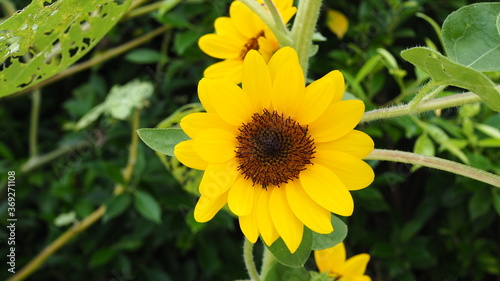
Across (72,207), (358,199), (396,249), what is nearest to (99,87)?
(72,207)

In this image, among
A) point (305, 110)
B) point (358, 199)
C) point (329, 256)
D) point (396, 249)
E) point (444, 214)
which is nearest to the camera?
point (305, 110)

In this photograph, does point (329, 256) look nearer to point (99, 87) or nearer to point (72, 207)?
point (72, 207)

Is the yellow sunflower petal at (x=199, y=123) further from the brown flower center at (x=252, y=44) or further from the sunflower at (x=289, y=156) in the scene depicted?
the brown flower center at (x=252, y=44)

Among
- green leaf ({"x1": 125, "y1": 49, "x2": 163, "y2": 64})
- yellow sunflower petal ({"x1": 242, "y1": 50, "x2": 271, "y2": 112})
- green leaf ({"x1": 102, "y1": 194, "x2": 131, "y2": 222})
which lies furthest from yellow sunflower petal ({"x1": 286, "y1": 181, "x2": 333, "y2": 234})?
green leaf ({"x1": 125, "y1": 49, "x2": 163, "y2": 64})

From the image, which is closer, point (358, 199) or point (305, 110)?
point (305, 110)

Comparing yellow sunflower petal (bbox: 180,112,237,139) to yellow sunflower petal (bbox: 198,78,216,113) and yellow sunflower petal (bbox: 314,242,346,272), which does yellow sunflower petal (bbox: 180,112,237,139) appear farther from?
yellow sunflower petal (bbox: 314,242,346,272)

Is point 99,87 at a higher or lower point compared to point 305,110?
lower

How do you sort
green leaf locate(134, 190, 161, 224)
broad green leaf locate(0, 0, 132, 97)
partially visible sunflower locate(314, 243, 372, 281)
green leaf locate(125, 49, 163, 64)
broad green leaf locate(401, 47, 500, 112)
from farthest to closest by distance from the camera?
1. green leaf locate(125, 49, 163, 64)
2. green leaf locate(134, 190, 161, 224)
3. partially visible sunflower locate(314, 243, 372, 281)
4. broad green leaf locate(0, 0, 132, 97)
5. broad green leaf locate(401, 47, 500, 112)
